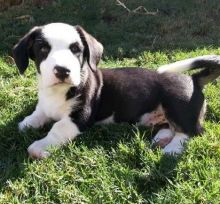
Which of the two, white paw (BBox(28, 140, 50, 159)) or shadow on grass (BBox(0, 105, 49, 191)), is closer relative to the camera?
shadow on grass (BBox(0, 105, 49, 191))

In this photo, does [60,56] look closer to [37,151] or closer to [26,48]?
[26,48]

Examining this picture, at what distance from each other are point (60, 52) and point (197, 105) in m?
1.29

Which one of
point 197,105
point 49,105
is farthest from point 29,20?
point 197,105

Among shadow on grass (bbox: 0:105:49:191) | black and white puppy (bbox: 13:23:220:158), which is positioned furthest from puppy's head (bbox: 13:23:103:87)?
shadow on grass (bbox: 0:105:49:191)

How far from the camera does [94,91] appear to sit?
434 centimetres

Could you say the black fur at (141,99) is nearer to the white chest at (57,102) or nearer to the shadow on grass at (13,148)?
the white chest at (57,102)

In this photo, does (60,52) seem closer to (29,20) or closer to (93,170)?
(93,170)

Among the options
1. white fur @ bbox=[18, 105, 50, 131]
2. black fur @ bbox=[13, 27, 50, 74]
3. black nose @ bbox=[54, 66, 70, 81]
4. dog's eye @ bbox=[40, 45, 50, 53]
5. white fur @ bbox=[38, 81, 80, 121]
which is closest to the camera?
black nose @ bbox=[54, 66, 70, 81]

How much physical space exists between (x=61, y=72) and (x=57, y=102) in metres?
0.52

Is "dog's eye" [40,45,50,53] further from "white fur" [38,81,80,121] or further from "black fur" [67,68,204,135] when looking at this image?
"black fur" [67,68,204,135]

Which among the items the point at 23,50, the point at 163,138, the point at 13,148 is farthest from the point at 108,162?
the point at 23,50

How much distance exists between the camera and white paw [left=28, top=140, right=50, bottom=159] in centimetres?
399

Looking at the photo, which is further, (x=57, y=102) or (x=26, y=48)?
(x=57, y=102)

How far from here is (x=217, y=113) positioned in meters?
4.70
